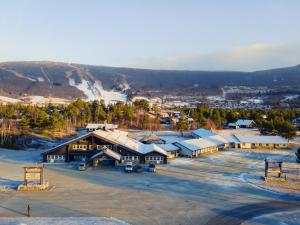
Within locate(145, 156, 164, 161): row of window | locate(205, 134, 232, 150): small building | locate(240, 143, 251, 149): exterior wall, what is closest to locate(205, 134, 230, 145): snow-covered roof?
locate(205, 134, 232, 150): small building

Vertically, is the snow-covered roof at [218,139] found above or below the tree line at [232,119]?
below

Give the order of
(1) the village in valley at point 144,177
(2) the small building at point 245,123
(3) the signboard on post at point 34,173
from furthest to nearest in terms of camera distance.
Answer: (2) the small building at point 245,123
(3) the signboard on post at point 34,173
(1) the village in valley at point 144,177

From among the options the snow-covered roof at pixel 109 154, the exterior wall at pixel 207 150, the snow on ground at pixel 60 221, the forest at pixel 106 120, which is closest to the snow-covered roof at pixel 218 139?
the exterior wall at pixel 207 150

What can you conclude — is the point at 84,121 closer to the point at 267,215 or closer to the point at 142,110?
the point at 142,110

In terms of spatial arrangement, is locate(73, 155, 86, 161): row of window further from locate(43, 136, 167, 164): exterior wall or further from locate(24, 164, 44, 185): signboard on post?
locate(24, 164, 44, 185): signboard on post

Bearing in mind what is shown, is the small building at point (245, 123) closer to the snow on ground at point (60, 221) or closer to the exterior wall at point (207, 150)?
the exterior wall at point (207, 150)
